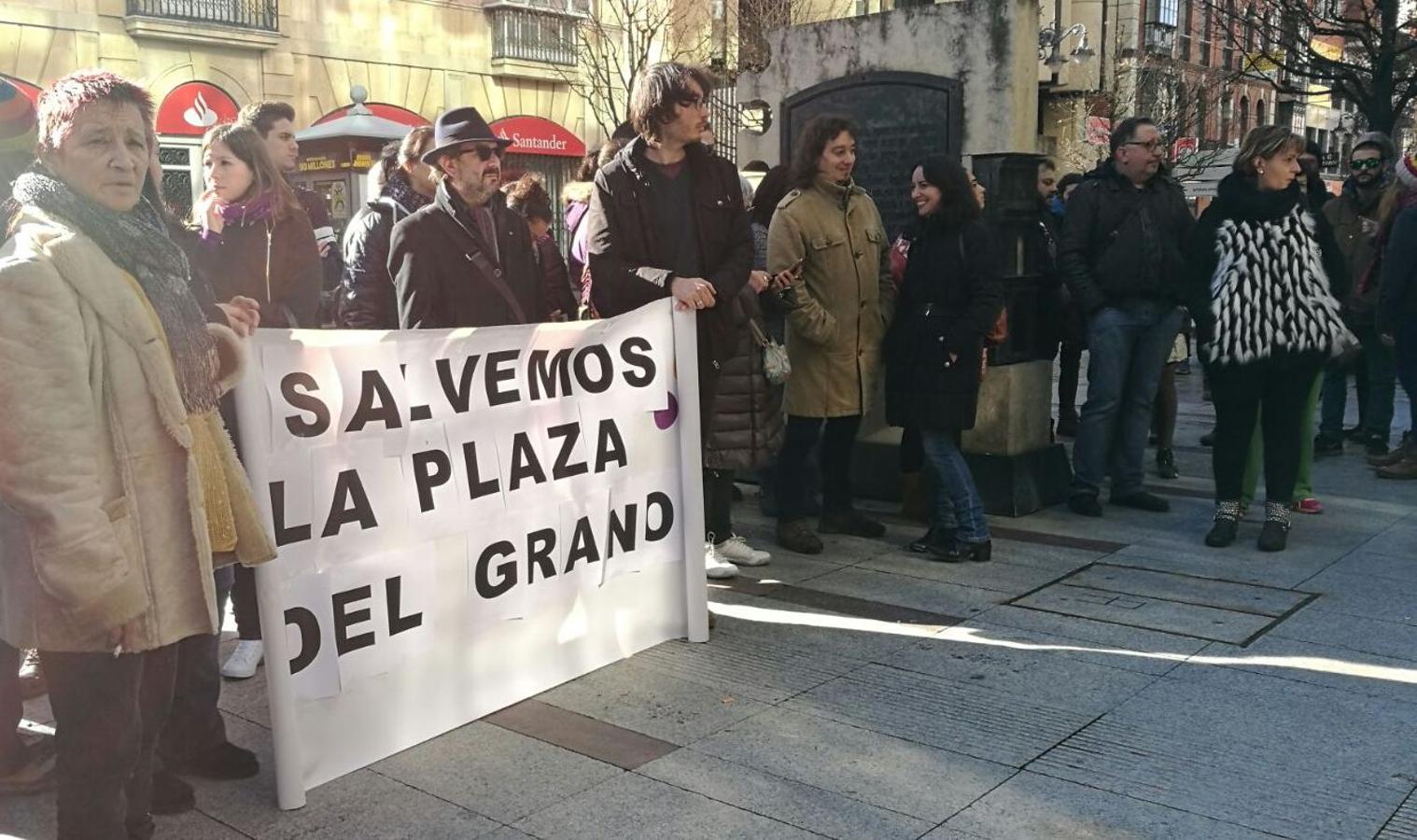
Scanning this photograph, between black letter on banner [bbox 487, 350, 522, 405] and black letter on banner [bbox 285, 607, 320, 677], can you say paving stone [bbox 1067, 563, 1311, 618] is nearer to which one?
black letter on banner [bbox 487, 350, 522, 405]

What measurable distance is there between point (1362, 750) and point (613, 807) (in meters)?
2.16

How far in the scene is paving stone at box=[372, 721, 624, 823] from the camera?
11.1 ft

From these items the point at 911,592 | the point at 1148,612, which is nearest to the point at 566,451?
the point at 911,592

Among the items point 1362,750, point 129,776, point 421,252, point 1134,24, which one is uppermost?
point 1134,24

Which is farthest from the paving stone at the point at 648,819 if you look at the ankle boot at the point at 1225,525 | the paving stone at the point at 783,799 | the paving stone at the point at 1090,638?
the ankle boot at the point at 1225,525

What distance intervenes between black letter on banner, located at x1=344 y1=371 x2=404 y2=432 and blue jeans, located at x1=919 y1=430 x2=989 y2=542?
2.86m

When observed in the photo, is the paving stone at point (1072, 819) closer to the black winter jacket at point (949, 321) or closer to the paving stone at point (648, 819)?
the paving stone at point (648, 819)

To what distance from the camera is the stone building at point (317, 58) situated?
18297 mm

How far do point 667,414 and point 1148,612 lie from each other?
209 cm

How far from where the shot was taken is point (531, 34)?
24.0 m

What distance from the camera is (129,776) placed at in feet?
9.53

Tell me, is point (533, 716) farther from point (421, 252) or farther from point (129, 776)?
point (421, 252)

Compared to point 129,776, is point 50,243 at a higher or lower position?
higher

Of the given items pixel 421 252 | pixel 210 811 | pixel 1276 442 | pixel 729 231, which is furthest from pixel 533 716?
pixel 1276 442
